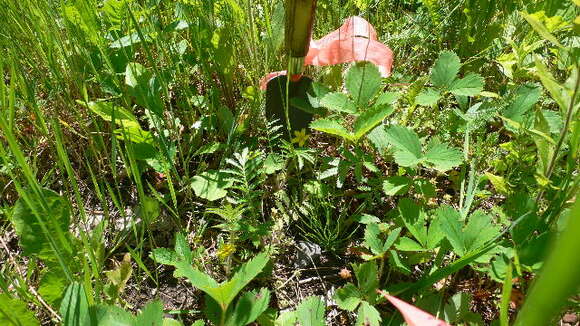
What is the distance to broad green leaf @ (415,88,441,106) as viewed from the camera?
1.11m

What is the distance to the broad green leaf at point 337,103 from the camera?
1.10 meters

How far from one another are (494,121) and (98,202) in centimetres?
114

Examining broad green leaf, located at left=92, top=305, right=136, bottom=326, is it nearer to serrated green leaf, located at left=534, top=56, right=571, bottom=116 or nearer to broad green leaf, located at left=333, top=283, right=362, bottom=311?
broad green leaf, located at left=333, top=283, right=362, bottom=311

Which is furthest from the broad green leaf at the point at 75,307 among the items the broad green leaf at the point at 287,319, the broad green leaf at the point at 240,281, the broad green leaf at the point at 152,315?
the broad green leaf at the point at 287,319

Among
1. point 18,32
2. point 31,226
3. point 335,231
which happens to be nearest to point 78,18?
point 18,32

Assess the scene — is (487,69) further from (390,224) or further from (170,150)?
(170,150)

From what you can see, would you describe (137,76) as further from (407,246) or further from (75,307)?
(407,246)

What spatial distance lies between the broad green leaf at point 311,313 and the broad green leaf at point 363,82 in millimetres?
475

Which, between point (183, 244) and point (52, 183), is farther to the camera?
point (52, 183)

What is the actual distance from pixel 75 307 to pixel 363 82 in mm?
763

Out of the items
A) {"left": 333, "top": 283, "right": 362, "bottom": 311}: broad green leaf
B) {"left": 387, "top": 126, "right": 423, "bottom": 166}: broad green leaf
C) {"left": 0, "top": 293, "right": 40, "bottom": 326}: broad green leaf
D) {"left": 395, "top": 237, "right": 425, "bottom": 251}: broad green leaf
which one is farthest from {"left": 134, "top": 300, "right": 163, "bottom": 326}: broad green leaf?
{"left": 387, "top": 126, "right": 423, "bottom": 166}: broad green leaf

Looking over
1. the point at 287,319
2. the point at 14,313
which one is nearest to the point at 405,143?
the point at 287,319

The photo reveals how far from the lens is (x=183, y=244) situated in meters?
0.98

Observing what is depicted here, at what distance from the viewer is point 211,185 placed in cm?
117
